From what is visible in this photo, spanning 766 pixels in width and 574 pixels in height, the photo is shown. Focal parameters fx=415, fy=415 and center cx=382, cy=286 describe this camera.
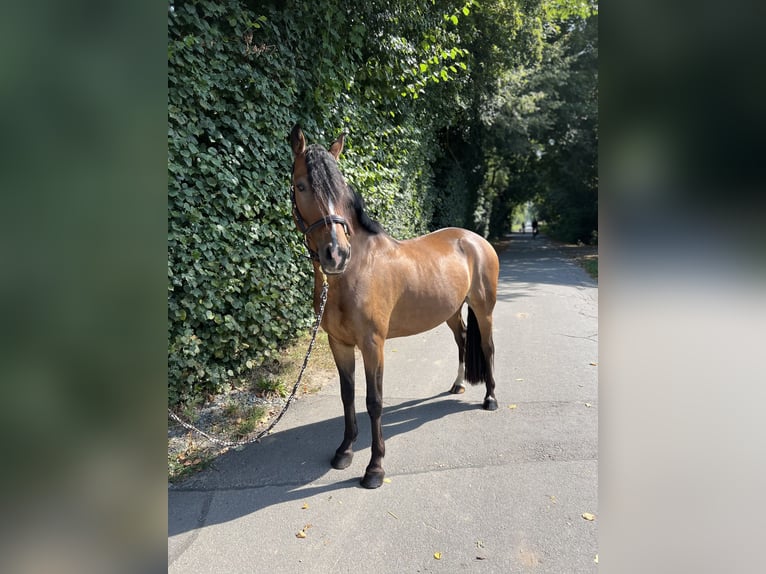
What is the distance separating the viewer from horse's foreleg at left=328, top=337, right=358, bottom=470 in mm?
2932

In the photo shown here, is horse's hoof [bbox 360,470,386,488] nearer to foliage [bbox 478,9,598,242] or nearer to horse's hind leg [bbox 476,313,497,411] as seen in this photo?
horse's hind leg [bbox 476,313,497,411]

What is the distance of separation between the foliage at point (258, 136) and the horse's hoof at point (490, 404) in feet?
7.25

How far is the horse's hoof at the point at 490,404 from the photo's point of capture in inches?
148

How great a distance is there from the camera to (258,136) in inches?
155

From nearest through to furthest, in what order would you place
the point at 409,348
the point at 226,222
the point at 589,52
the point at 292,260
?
1. the point at 226,222
2. the point at 292,260
3. the point at 409,348
4. the point at 589,52

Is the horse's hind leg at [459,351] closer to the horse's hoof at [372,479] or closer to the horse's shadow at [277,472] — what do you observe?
the horse's shadow at [277,472]

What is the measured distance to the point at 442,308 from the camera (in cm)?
341

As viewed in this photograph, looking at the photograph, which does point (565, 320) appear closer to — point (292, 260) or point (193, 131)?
point (292, 260)

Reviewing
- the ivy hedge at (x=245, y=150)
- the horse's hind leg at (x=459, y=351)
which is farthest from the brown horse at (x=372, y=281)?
the ivy hedge at (x=245, y=150)

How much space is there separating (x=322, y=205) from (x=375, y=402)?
1.34 m

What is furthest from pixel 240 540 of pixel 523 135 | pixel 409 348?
pixel 523 135

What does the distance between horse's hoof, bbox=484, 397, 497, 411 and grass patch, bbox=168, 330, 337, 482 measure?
67.4 inches
